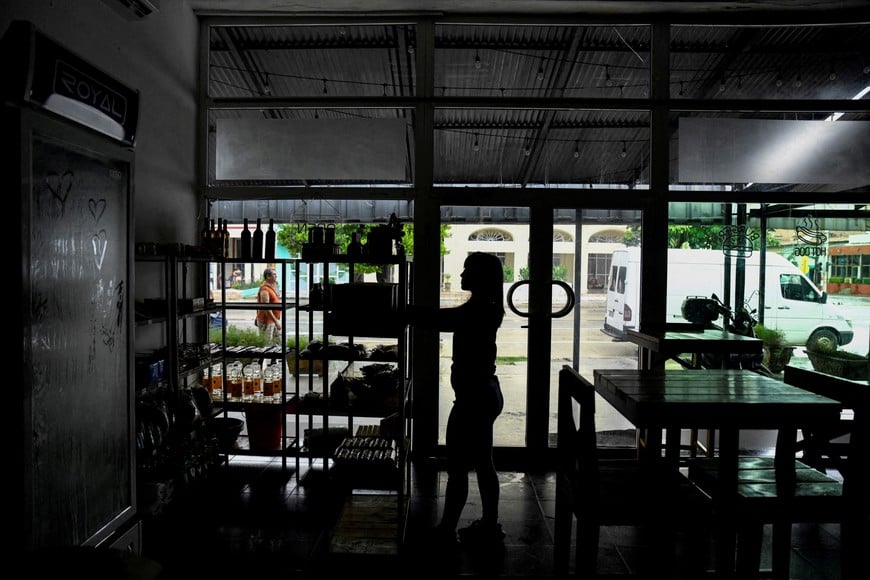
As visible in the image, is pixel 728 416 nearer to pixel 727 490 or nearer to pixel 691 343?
pixel 727 490

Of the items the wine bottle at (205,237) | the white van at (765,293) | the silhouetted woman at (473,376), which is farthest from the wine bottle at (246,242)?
the white van at (765,293)

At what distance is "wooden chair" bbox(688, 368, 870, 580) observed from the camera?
2.25 metres

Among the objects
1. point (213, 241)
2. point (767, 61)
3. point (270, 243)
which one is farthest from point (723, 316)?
point (213, 241)

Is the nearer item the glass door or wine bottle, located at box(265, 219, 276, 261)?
wine bottle, located at box(265, 219, 276, 261)

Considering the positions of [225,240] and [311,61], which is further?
[311,61]

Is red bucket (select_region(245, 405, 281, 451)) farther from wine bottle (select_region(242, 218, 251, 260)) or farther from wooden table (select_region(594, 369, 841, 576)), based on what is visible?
wooden table (select_region(594, 369, 841, 576))

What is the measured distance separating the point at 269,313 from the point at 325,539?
2171 millimetres

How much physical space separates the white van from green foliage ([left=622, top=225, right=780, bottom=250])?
6 cm

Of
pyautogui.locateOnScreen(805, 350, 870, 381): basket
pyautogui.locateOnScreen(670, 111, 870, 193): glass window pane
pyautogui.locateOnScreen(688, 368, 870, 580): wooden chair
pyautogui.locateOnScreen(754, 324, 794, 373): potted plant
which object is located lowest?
pyautogui.locateOnScreen(688, 368, 870, 580): wooden chair

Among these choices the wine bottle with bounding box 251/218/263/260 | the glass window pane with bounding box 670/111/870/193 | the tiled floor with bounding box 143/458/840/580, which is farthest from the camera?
the glass window pane with bounding box 670/111/870/193

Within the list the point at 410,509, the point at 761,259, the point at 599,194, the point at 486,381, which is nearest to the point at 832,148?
the point at 761,259

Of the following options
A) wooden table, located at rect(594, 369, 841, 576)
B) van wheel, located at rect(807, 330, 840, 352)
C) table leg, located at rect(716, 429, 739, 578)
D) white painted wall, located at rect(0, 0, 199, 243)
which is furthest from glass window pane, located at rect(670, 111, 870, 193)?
white painted wall, located at rect(0, 0, 199, 243)

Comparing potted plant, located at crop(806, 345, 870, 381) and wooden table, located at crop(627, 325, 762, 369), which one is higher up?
wooden table, located at crop(627, 325, 762, 369)

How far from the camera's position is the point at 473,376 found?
299 cm
